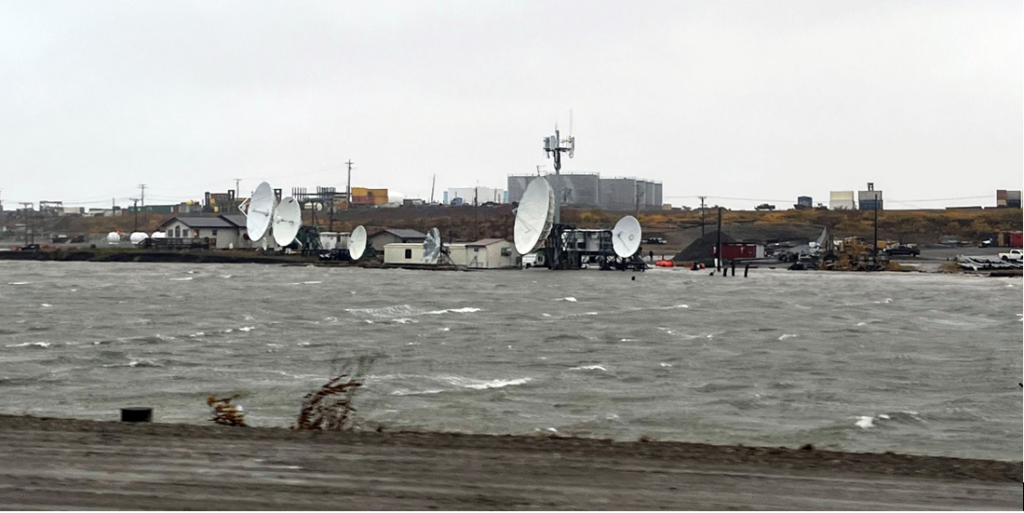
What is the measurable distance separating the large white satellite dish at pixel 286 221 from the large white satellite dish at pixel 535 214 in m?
25.1

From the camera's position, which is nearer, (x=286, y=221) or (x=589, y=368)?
(x=589, y=368)

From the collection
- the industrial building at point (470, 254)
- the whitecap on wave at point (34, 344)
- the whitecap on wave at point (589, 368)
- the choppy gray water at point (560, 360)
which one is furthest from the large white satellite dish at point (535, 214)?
the whitecap on wave at point (589, 368)

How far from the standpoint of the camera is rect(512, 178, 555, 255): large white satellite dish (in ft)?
279

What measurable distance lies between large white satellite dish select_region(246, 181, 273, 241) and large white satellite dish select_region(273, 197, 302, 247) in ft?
7.61

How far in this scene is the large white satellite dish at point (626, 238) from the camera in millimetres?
93062

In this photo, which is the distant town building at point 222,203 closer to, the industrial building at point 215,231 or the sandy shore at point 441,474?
the industrial building at point 215,231

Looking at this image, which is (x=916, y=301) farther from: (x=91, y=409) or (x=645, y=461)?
(x=645, y=461)

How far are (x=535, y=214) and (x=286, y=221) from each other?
91.2ft

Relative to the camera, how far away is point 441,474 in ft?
34.1

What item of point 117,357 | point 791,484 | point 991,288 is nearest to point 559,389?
point 117,357

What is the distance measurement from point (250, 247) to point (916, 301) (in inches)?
3043

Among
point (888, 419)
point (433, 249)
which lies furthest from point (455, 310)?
point (433, 249)

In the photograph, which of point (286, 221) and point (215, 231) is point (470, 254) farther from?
point (215, 231)

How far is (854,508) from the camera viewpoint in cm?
936
